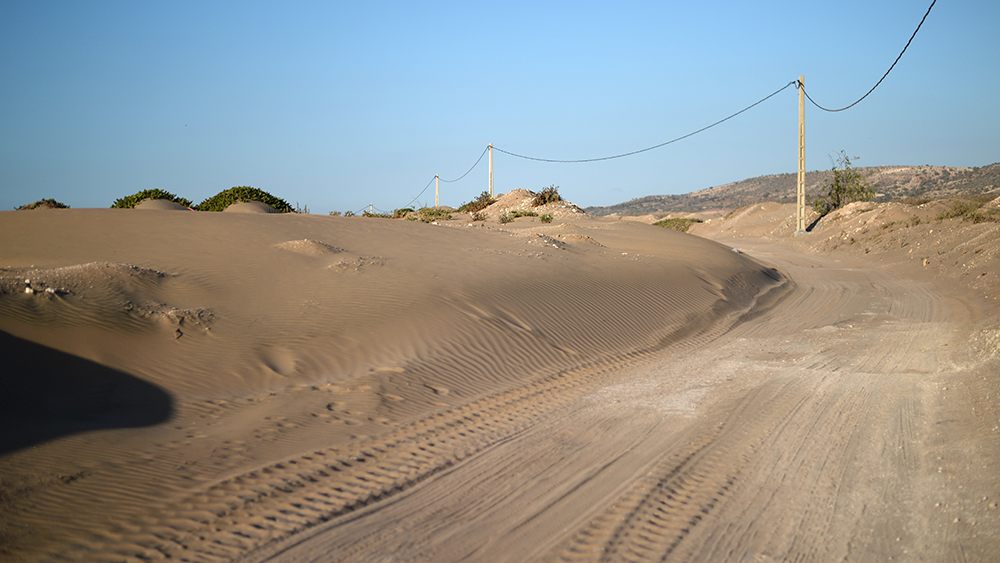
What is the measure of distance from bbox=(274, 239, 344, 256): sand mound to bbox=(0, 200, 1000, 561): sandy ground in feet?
0.22

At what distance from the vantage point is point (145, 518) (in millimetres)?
5145

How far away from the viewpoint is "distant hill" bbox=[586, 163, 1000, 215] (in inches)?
2990

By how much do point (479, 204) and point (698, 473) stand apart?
38763 mm

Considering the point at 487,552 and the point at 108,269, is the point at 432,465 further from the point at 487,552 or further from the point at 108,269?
the point at 108,269

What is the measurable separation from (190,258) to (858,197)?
44.8 meters

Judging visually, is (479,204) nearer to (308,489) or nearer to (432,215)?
(432,215)

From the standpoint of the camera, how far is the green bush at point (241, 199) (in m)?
33.2

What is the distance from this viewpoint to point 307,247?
14281mm

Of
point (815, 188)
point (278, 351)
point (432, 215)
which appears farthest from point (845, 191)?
point (815, 188)

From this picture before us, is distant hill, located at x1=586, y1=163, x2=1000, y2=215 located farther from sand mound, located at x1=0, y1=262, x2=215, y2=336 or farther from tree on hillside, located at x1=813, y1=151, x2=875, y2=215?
sand mound, located at x1=0, y1=262, x2=215, y2=336

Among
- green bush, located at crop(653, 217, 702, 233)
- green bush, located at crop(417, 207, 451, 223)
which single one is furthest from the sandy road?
green bush, located at crop(653, 217, 702, 233)

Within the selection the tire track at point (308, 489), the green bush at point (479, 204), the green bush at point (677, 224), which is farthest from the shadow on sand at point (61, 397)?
the green bush at point (677, 224)

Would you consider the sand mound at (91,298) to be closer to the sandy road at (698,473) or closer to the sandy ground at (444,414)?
the sandy ground at (444,414)

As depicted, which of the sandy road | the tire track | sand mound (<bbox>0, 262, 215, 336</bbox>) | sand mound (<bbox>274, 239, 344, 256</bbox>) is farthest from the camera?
sand mound (<bbox>274, 239, 344, 256</bbox>)
